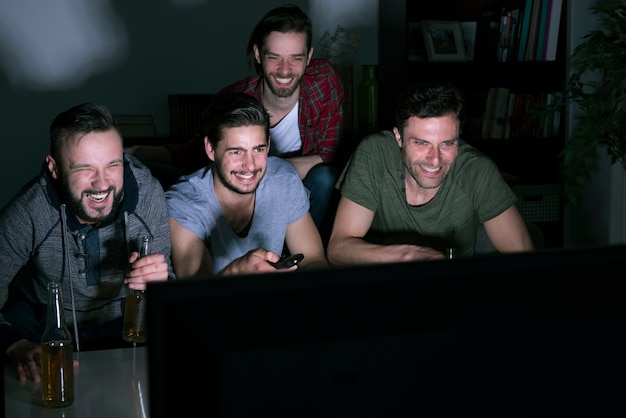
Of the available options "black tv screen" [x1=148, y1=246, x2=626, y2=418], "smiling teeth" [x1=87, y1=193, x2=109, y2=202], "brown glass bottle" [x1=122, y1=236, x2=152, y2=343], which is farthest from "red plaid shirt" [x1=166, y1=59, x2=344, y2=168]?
"black tv screen" [x1=148, y1=246, x2=626, y2=418]

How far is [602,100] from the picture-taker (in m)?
3.54

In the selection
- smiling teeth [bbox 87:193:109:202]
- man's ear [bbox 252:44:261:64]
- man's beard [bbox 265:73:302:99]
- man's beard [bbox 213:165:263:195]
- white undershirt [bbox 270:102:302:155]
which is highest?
man's ear [bbox 252:44:261:64]

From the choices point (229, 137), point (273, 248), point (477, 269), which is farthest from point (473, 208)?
point (477, 269)

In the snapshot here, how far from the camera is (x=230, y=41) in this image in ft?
12.4

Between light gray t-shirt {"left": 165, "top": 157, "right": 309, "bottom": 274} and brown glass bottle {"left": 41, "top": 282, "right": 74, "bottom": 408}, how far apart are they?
87 centimetres

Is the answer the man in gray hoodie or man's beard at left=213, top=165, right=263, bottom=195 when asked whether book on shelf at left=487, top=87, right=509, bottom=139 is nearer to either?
man's beard at left=213, top=165, right=263, bottom=195

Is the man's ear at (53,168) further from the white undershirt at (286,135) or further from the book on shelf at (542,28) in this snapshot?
the book on shelf at (542,28)

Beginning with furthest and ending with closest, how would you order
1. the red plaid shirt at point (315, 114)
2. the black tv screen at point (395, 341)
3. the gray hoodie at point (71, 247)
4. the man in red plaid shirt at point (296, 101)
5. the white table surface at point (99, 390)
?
the red plaid shirt at point (315, 114)
the man in red plaid shirt at point (296, 101)
the gray hoodie at point (71, 247)
the white table surface at point (99, 390)
the black tv screen at point (395, 341)

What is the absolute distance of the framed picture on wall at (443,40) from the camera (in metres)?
3.87

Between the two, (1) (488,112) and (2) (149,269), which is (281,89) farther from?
(1) (488,112)

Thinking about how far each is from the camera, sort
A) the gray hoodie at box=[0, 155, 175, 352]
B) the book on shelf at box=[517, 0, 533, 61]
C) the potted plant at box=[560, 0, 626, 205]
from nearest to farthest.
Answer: the gray hoodie at box=[0, 155, 175, 352], the potted plant at box=[560, 0, 626, 205], the book on shelf at box=[517, 0, 533, 61]

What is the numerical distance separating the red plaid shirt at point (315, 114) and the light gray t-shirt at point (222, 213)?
527mm

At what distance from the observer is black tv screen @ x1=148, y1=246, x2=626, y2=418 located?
0.40 metres

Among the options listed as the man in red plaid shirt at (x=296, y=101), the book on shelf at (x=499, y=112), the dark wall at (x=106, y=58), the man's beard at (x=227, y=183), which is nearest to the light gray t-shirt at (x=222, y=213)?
the man's beard at (x=227, y=183)
